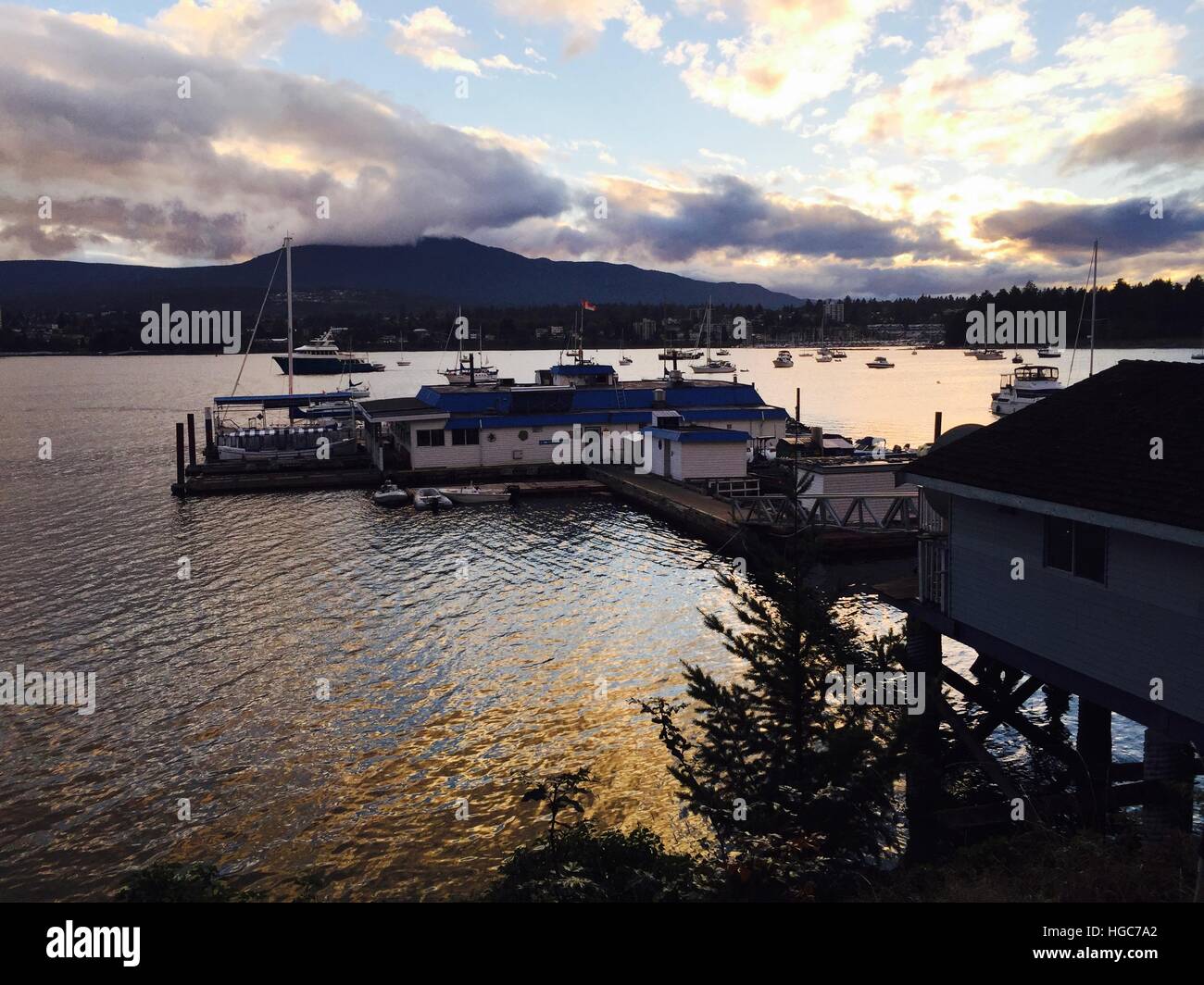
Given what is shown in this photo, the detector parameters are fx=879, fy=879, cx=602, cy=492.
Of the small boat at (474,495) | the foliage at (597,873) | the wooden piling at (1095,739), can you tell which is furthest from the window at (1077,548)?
the small boat at (474,495)

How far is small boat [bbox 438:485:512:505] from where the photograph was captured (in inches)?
1949

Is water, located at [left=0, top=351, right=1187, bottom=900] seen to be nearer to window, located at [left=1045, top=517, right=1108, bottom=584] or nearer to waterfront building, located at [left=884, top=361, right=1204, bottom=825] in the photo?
waterfront building, located at [left=884, top=361, right=1204, bottom=825]

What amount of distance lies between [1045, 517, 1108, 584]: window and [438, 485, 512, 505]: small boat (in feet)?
125

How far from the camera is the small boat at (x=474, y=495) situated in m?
49.5

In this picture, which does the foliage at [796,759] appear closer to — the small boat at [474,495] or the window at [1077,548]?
the window at [1077,548]

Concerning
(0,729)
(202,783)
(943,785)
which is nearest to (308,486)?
(0,729)

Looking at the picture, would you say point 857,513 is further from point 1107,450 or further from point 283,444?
point 283,444

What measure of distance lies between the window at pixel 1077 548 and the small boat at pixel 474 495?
3803cm

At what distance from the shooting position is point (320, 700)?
23156mm

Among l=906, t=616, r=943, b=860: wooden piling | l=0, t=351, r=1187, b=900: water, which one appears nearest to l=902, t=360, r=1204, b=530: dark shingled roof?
l=906, t=616, r=943, b=860: wooden piling

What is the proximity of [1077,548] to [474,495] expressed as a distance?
1525 inches
